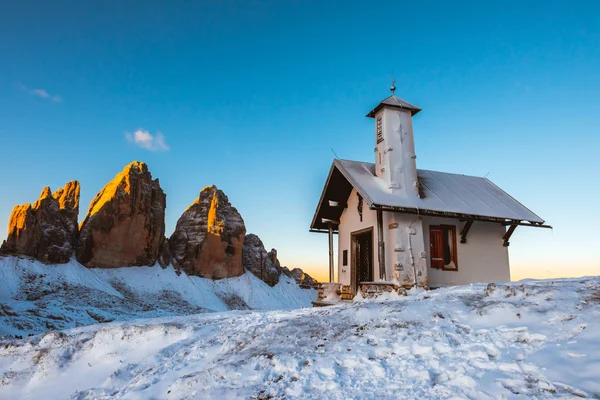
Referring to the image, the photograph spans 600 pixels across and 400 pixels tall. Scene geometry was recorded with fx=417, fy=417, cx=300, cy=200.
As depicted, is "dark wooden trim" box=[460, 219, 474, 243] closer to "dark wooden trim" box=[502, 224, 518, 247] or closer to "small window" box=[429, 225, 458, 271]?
"small window" box=[429, 225, 458, 271]

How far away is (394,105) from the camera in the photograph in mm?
17531

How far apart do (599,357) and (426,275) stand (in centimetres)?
1074

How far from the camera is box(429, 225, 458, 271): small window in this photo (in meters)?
16.1

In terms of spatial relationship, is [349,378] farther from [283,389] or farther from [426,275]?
[426,275]

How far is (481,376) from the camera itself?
193 inches

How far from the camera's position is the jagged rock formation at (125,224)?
52.1 meters

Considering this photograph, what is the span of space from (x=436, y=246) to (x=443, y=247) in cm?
43

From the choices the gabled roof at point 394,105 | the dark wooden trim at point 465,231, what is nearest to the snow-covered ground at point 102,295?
the gabled roof at point 394,105

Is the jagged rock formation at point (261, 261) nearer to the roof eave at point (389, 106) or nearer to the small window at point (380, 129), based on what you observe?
the roof eave at point (389, 106)

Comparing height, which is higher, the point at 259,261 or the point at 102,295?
the point at 259,261

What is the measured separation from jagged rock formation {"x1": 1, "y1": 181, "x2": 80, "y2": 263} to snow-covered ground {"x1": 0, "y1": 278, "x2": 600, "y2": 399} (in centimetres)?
4289

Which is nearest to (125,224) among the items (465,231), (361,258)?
(361,258)

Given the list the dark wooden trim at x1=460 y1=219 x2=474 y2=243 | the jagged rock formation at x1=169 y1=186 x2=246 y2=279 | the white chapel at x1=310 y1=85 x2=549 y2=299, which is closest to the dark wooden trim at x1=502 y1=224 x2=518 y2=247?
the white chapel at x1=310 y1=85 x2=549 y2=299

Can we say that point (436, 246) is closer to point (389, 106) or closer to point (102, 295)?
point (389, 106)
